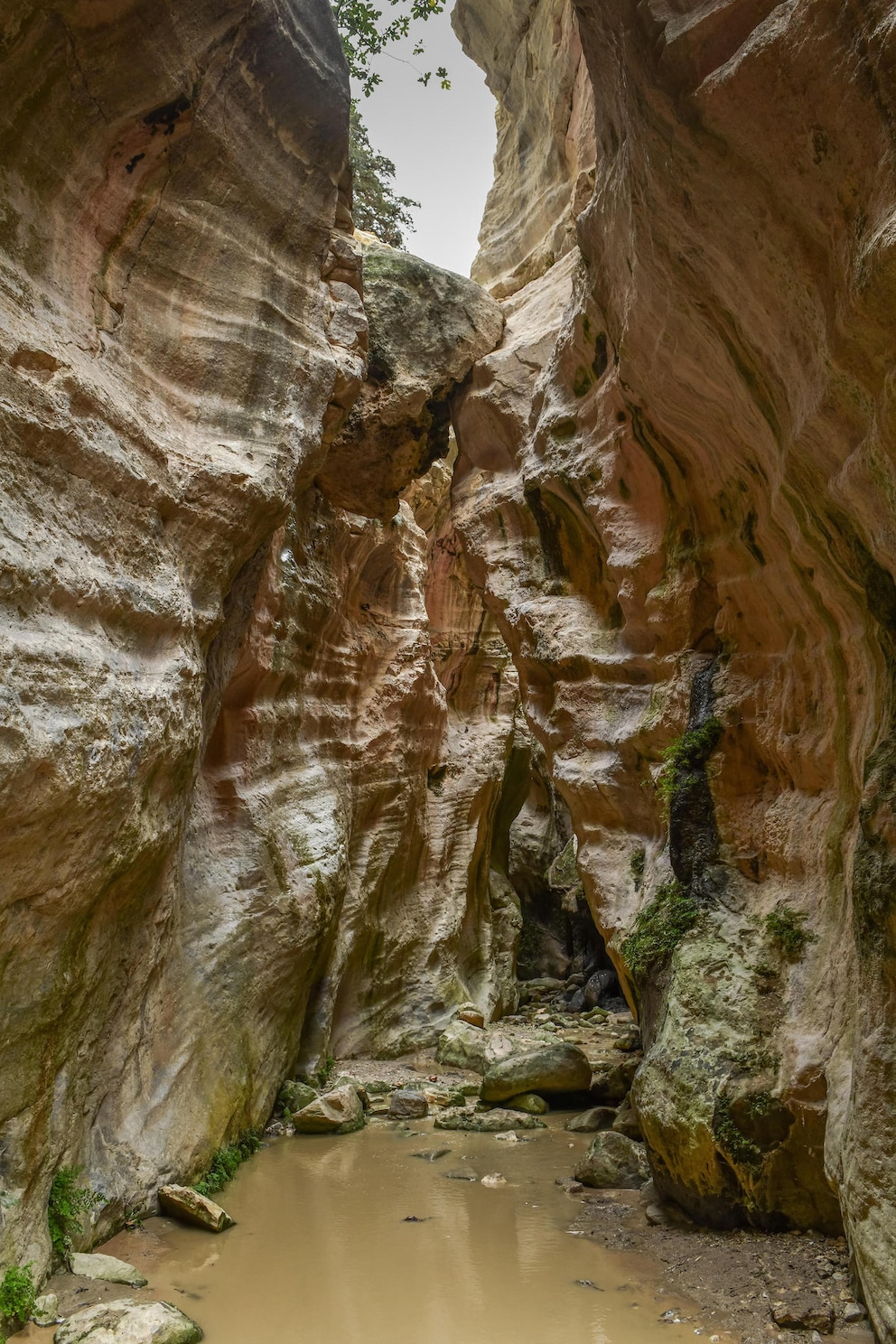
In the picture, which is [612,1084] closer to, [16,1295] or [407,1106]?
[407,1106]

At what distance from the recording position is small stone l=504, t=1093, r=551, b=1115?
7906 mm

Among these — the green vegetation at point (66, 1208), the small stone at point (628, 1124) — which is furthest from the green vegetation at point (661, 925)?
the green vegetation at point (66, 1208)

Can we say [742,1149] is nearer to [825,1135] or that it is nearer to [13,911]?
[825,1135]

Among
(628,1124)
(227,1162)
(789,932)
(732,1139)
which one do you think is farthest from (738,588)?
(227,1162)

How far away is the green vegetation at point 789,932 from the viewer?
5.12 metres

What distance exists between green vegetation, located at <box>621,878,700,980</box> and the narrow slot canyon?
4 cm

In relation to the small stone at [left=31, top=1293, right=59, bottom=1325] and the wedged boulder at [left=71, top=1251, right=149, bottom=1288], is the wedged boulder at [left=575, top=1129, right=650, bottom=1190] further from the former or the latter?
the small stone at [left=31, top=1293, right=59, bottom=1325]

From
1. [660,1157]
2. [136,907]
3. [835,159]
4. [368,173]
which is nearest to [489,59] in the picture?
[368,173]

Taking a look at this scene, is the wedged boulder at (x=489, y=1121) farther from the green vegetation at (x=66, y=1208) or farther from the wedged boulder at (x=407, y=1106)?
the green vegetation at (x=66, y=1208)

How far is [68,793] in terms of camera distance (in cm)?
414

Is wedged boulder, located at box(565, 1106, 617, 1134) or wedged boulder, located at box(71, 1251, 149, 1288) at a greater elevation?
wedged boulder, located at box(71, 1251, 149, 1288)

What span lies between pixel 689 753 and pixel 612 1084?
3794mm

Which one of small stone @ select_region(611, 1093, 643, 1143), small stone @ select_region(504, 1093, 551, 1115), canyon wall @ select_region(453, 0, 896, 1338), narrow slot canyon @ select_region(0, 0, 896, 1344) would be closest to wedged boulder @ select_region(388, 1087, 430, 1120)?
narrow slot canyon @ select_region(0, 0, 896, 1344)

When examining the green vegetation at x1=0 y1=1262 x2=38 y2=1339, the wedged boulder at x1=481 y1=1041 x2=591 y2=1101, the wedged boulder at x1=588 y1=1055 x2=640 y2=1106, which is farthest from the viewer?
the wedged boulder at x1=588 y1=1055 x2=640 y2=1106
